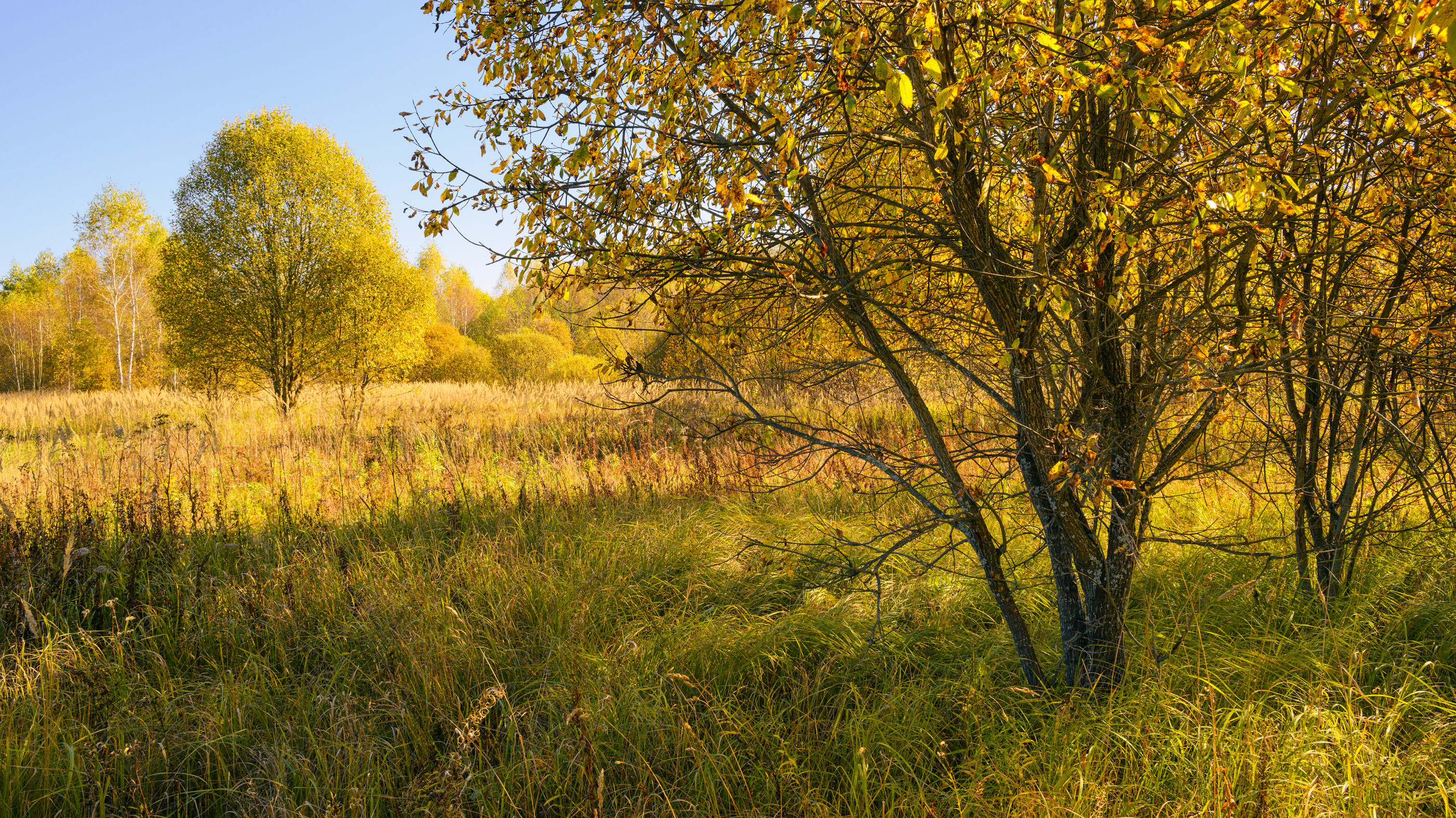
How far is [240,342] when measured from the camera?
1497cm

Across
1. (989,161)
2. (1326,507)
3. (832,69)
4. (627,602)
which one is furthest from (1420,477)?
(627,602)

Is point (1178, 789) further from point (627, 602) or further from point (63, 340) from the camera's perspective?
point (63, 340)

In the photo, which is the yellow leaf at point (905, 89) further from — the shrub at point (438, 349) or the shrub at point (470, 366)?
the shrub at point (438, 349)

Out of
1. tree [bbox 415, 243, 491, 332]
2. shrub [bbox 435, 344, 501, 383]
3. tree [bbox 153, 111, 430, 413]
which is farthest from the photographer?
tree [bbox 415, 243, 491, 332]

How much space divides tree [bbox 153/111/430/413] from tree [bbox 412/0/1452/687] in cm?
1398

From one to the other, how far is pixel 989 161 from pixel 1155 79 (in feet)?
1.95

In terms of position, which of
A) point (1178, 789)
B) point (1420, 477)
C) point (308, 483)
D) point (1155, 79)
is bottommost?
point (1178, 789)

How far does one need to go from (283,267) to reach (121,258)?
847 inches

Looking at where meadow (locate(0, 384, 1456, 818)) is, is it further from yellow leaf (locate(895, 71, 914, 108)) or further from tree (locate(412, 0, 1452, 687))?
yellow leaf (locate(895, 71, 914, 108))

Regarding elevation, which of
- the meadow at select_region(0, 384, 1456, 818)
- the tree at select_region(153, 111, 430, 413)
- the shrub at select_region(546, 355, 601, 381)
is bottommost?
the meadow at select_region(0, 384, 1456, 818)

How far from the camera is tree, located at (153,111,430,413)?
47.5 feet

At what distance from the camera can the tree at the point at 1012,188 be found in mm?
1775

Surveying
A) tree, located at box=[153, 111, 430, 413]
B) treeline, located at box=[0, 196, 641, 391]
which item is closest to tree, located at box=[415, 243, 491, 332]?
treeline, located at box=[0, 196, 641, 391]

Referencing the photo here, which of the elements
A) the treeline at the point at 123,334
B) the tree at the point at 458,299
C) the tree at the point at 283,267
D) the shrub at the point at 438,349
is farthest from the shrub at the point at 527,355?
the tree at the point at 458,299
